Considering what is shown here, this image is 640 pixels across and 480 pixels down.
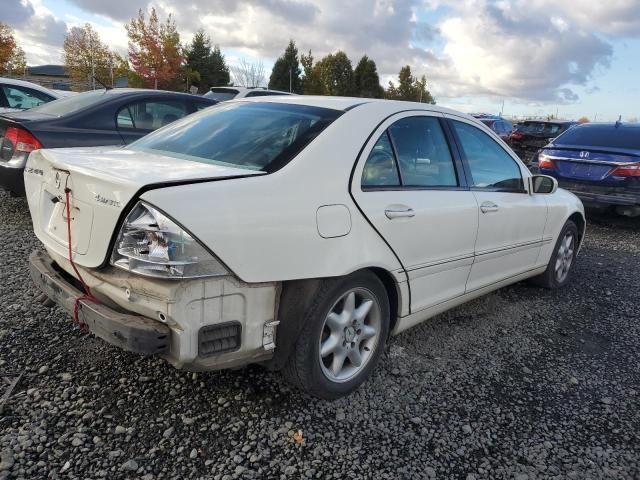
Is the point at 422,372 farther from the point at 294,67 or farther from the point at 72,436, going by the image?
the point at 294,67

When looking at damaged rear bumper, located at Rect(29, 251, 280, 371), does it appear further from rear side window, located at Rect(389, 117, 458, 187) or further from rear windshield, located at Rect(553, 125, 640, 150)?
rear windshield, located at Rect(553, 125, 640, 150)

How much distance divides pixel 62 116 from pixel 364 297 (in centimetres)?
433

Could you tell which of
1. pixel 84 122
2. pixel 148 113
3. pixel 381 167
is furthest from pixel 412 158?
pixel 148 113

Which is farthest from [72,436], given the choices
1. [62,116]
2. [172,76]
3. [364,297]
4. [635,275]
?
[172,76]

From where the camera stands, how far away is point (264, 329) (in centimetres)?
233

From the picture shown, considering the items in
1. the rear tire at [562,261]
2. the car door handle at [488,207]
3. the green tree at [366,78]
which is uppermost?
the green tree at [366,78]

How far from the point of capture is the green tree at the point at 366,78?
4806 cm

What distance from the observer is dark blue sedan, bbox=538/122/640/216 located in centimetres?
710

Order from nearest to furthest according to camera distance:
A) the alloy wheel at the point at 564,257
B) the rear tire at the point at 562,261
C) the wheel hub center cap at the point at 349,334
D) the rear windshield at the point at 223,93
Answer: the wheel hub center cap at the point at 349,334, the rear tire at the point at 562,261, the alloy wheel at the point at 564,257, the rear windshield at the point at 223,93

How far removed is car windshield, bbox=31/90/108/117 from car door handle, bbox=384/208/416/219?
436cm

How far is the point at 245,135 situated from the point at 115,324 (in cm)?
124

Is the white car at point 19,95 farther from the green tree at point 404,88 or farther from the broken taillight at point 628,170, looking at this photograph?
the green tree at point 404,88

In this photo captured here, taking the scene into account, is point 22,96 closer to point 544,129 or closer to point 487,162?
point 487,162

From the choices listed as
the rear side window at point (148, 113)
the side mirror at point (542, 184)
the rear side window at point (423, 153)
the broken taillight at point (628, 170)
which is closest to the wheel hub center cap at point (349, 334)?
the rear side window at point (423, 153)
